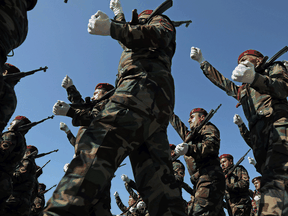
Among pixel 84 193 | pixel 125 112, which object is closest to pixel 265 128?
pixel 125 112

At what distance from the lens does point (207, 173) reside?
5234 millimetres

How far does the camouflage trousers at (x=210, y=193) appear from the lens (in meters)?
4.81

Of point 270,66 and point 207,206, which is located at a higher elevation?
point 270,66

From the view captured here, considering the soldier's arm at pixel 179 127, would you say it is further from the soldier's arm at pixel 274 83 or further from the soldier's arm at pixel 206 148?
the soldier's arm at pixel 274 83

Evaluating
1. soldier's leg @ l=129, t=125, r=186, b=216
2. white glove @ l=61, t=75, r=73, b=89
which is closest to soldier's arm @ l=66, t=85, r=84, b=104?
white glove @ l=61, t=75, r=73, b=89

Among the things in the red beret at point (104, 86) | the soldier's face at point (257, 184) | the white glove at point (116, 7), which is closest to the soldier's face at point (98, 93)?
the red beret at point (104, 86)

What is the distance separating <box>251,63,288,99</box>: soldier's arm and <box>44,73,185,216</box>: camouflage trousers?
114 centimetres

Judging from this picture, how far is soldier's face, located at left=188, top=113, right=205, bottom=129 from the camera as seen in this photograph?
6.61 metres

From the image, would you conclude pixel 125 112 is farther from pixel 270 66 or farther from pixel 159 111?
pixel 270 66

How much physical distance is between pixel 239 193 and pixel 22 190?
21.2 feet

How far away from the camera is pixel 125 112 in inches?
76.5

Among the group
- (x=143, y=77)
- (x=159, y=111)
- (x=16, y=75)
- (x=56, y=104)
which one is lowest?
(x=159, y=111)

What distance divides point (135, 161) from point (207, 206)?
9.93 ft

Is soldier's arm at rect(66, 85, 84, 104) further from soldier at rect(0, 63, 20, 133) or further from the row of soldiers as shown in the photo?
the row of soldiers
